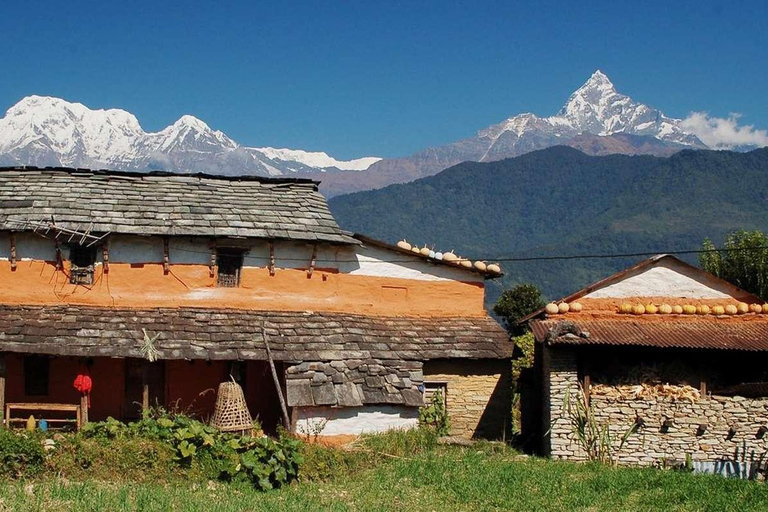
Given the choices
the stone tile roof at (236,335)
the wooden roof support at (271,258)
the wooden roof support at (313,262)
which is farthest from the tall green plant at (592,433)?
the wooden roof support at (271,258)

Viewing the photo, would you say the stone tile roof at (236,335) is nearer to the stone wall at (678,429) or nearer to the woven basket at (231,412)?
the woven basket at (231,412)

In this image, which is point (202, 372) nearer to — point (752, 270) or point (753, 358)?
point (753, 358)

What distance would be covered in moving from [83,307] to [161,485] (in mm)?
7617

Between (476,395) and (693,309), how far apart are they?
560cm

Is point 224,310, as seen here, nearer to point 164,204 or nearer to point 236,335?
point 236,335

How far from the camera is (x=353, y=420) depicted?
18922 millimetres

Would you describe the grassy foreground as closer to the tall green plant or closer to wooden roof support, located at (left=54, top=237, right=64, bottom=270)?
the tall green plant

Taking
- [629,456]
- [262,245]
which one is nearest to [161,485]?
[262,245]

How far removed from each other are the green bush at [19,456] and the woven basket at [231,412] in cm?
402

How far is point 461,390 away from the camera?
830 inches

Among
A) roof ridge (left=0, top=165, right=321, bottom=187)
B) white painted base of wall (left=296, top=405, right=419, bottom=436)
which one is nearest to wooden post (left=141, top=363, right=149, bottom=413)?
white painted base of wall (left=296, top=405, right=419, bottom=436)

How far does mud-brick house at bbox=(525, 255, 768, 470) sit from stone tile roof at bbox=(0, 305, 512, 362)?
246 centimetres

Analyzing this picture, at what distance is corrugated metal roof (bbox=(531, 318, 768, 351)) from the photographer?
730 inches

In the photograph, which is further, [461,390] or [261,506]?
[461,390]
